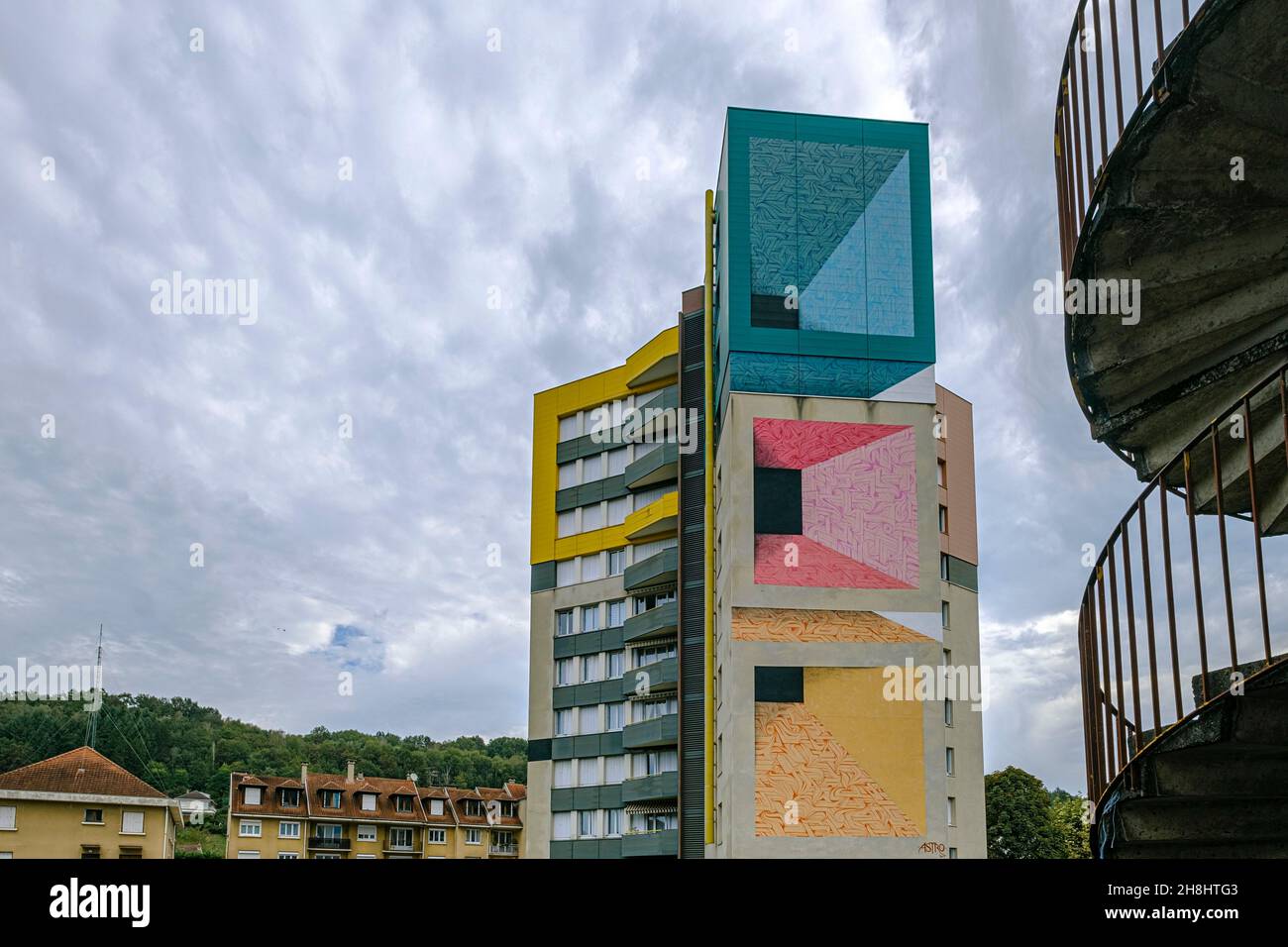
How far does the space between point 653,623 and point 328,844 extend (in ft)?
116

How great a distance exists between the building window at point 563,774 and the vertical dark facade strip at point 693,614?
25.7 feet

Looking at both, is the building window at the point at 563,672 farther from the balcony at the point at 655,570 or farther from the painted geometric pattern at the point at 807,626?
the painted geometric pattern at the point at 807,626

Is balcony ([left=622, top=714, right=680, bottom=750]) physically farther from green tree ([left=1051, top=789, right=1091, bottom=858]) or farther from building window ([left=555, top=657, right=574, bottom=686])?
green tree ([left=1051, top=789, right=1091, bottom=858])

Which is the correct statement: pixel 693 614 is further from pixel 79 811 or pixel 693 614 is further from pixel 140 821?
pixel 79 811

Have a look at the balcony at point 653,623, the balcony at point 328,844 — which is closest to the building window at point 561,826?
the balcony at point 653,623

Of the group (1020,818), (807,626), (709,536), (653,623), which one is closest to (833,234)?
(709,536)

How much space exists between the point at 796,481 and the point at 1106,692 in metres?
25.9

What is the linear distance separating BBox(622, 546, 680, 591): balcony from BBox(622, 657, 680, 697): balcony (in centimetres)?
297

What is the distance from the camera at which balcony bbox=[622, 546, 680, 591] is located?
4428 centimetres

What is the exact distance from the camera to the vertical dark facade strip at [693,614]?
41438 mm

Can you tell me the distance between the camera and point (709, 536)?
41344 millimetres
